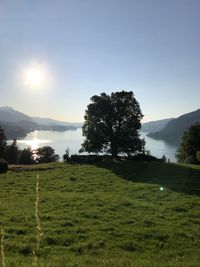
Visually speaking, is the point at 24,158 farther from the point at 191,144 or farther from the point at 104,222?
the point at 104,222

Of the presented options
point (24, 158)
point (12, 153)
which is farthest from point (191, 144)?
point (12, 153)

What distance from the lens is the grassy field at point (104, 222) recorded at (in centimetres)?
1591

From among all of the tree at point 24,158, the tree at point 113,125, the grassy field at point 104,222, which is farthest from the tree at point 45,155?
the grassy field at point 104,222

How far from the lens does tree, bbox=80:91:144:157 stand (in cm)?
6712

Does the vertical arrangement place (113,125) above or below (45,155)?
above

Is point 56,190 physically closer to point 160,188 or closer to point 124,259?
point 160,188

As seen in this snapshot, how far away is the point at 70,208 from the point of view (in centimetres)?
2645

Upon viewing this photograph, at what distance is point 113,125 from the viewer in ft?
226

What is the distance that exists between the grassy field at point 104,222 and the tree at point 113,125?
23.2 m

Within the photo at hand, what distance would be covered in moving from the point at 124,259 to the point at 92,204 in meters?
13.1

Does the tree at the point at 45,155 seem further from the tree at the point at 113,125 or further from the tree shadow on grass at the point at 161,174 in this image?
the tree shadow on grass at the point at 161,174

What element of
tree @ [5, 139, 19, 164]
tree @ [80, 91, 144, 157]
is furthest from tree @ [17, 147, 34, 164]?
tree @ [80, 91, 144, 157]

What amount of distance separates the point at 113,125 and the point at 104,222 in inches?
1850

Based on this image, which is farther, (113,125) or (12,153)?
(12,153)
